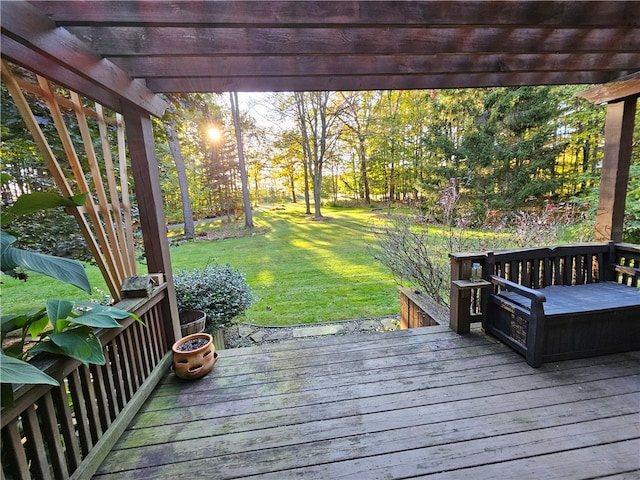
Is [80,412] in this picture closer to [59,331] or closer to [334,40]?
[59,331]

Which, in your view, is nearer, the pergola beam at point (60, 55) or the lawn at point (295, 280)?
the pergola beam at point (60, 55)

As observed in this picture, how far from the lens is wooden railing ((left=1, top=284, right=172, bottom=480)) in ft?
3.89

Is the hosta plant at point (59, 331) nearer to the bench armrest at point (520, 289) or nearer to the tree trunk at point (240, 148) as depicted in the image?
the bench armrest at point (520, 289)

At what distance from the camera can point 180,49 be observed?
5.64 ft

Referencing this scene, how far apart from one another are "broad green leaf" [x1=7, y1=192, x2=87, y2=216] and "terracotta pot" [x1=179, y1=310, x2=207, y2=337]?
5.67 feet

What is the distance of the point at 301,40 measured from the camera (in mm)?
1762

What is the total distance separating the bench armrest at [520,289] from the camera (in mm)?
2152

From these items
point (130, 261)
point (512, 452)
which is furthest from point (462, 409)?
point (130, 261)

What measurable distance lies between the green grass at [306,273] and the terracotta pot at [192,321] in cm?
91

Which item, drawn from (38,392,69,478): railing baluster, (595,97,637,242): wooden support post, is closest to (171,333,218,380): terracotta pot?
(38,392,69,478): railing baluster

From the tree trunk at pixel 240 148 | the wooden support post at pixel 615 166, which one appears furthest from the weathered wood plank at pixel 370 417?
the tree trunk at pixel 240 148

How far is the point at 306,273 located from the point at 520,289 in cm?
416

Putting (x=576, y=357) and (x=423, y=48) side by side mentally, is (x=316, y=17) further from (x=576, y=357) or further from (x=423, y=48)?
(x=576, y=357)

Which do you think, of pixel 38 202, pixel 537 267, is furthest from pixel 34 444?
pixel 537 267
